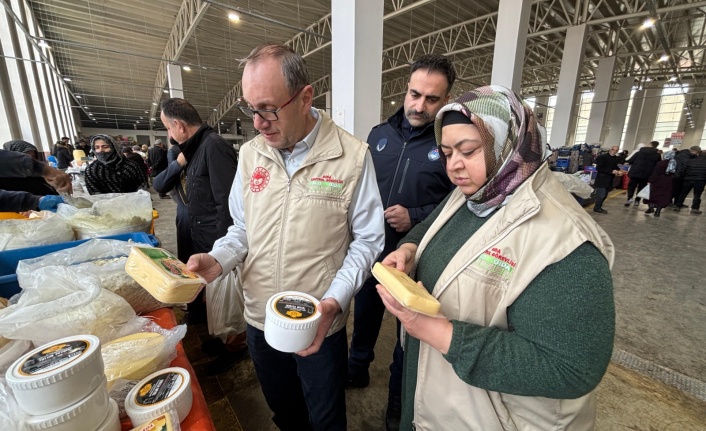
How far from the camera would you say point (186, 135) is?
204 centimetres

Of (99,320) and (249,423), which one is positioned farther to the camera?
(249,423)

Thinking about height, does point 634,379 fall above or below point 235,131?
below

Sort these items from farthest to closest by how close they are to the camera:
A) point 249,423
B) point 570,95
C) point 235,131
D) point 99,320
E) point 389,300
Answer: point 235,131 → point 570,95 → point 249,423 → point 99,320 → point 389,300

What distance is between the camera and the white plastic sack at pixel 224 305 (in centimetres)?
201

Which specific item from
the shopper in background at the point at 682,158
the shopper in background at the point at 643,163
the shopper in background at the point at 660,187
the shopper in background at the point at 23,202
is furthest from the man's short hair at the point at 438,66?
the shopper in background at the point at 682,158

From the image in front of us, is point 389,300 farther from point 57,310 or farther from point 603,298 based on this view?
point 57,310

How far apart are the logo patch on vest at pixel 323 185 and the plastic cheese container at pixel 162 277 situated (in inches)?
17.8

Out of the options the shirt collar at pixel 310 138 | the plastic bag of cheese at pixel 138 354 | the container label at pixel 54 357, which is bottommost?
the plastic bag of cheese at pixel 138 354

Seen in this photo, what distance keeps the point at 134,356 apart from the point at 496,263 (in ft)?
3.11

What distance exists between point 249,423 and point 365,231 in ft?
4.39

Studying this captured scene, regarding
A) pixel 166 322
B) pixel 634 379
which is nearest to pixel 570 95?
pixel 634 379

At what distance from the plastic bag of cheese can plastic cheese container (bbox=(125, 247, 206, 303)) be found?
15 centimetres

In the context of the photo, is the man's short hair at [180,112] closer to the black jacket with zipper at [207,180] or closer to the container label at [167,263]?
the black jacket with zipper at [207,180]

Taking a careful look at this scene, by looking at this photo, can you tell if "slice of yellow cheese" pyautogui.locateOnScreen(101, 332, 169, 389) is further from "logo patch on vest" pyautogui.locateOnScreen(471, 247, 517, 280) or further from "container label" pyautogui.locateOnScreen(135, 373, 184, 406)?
"logo patch on vest" pyautogui.locateOnScreen(471, 247, 517, 280)
